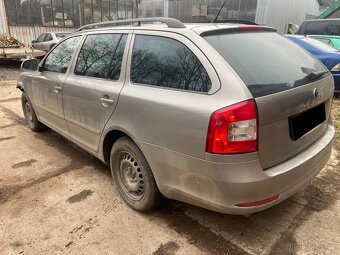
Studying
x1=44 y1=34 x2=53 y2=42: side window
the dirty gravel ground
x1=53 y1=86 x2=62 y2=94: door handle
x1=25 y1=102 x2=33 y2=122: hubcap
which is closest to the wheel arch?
the dirty gravel ground

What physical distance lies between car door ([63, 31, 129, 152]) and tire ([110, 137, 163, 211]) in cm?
31

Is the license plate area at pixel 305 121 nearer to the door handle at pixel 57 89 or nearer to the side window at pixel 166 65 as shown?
the side window at pixel 166 65

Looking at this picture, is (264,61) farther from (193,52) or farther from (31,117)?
(31,117)

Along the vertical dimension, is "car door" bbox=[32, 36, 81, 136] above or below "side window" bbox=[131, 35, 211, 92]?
below

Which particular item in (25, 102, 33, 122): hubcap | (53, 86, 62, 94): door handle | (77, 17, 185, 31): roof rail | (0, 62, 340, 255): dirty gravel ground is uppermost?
(77, 17, 185, 31): roof rail

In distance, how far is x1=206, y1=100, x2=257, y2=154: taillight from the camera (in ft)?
6.45

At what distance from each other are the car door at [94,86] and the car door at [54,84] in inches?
7.7

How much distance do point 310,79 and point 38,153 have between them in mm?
3472

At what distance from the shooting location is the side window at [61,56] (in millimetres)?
3627

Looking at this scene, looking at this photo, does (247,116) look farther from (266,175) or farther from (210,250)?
(210,250)

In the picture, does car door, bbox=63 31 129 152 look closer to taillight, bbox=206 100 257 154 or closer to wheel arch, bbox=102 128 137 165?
wheel arch, bbox=102 128 137 165

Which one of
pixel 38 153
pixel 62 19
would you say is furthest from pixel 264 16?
pixel 38 153

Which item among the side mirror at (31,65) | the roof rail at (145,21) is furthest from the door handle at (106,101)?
the side mirror at (31,65)

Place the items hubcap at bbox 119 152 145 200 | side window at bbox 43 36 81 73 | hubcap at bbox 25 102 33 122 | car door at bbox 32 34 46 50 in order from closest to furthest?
hubcap at bbox 119 152 145 200 → side window at bbox 43 36 81 73 → hubcap at bbox 25 102 33 122 → car door at bbox 32 34 46 50
